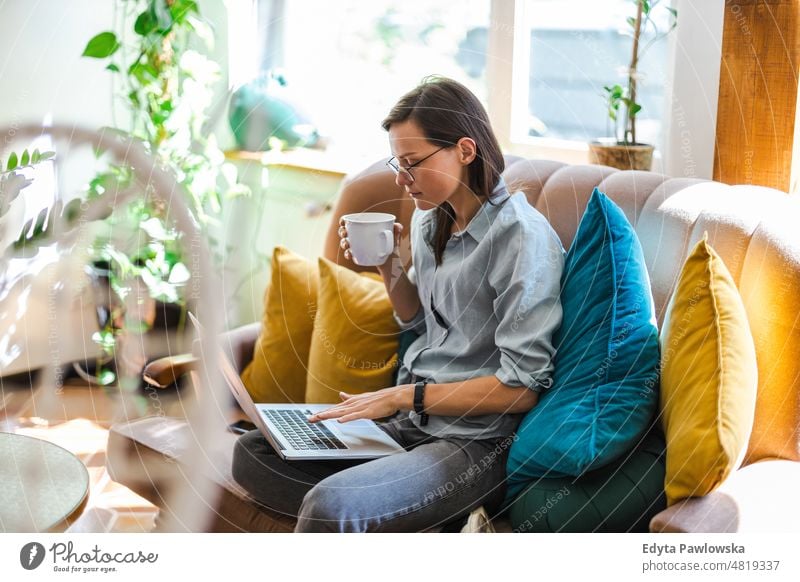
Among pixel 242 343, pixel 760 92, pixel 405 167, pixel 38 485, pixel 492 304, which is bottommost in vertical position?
pixel 38 485

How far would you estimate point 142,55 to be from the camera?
1335mm

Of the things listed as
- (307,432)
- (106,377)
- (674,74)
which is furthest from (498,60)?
(106,377)

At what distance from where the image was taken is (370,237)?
115 centimetres

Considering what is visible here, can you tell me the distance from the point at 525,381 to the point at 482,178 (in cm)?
27

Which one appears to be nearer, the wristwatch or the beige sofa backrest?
the beige sofa backrest

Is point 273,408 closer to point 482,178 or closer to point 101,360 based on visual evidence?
point 101,360

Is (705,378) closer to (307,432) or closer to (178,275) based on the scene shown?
(307,432)

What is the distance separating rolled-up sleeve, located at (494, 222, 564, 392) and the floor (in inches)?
20.4

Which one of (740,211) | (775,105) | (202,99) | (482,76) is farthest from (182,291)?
(775,105)

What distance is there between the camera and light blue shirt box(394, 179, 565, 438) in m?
1.07

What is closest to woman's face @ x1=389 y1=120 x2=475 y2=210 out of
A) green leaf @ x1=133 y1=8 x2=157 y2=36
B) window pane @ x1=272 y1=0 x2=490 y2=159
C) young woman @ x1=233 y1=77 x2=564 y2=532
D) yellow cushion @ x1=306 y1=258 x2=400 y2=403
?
young woman @ x1=233 y1=77 x2=564 y2=532

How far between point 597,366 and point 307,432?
39 cm

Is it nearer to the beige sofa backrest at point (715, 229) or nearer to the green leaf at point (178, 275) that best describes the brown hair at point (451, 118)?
the beige sofa backrest at point (715, 229)

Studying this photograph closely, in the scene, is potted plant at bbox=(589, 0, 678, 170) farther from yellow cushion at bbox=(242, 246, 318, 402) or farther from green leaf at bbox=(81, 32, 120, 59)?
green leaf at bbox=(81, 32, 120, 59)
